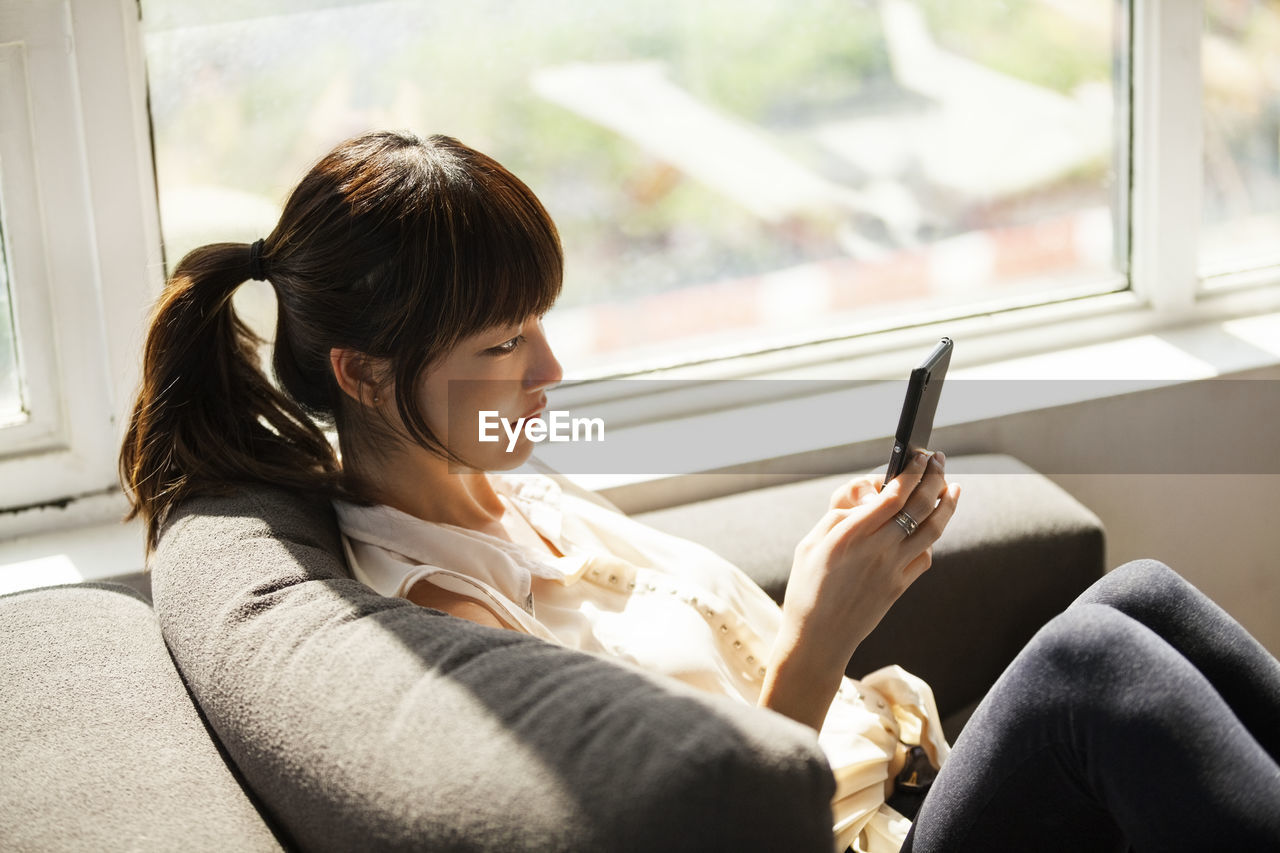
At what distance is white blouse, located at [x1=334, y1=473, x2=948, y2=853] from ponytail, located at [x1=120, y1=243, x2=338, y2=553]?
11cm

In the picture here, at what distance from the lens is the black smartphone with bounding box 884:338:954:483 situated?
1.11 meters

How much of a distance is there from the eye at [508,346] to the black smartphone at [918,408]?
373 millimetres

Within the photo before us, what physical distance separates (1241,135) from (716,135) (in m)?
0.97

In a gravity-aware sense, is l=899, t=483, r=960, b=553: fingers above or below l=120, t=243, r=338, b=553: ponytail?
below

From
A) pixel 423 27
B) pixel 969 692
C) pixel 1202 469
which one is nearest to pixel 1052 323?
pixel 1202 469

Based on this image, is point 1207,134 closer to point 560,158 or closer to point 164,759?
point 560,158

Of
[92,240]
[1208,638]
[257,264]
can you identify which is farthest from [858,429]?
[92,240]

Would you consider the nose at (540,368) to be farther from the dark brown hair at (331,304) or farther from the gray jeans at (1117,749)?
the gray jeans at (1117,749)

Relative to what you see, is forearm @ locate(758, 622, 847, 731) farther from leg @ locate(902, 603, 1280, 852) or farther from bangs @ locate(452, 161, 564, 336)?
bangs @ locate(452, 161, 564, 336)

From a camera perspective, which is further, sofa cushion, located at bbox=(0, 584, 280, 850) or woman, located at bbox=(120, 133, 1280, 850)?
woman, located at bbox=(120, 133, 1280, 850)

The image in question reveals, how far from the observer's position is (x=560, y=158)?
1741mm

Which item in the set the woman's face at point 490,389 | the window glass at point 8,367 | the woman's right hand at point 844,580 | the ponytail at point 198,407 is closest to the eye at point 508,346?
the woman's face at point 490,389

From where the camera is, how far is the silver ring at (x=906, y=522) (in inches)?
45.1

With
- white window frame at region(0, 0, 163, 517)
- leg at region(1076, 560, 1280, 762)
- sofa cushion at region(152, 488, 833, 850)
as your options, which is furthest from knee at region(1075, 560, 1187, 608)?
white window frame at region(0, 0, 163, 517)
